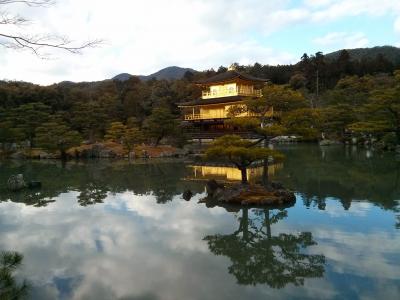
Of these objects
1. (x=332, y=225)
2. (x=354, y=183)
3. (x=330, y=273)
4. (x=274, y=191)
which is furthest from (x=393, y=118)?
(x=330, y=273)

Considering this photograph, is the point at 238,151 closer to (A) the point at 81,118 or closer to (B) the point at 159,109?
(B) the point at 159,109

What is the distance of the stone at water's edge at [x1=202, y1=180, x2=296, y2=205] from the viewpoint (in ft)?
37.0

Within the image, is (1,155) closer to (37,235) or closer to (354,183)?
(37,235)

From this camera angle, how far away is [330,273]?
19.5 ft

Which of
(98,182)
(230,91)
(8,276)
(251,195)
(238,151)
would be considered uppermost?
(230,91)

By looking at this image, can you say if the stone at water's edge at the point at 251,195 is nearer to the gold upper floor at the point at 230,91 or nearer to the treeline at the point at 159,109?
the treeline at the point at 159,109

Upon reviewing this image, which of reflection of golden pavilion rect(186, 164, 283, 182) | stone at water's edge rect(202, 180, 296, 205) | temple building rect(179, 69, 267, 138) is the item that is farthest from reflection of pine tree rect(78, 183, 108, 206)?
temple building rect(179, 69, 267, 138)

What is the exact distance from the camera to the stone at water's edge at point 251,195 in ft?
37.0

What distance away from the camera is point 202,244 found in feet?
25.5

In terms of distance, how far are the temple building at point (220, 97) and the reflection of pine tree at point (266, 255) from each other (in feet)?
69.6

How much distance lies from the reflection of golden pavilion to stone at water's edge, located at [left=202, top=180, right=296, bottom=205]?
3322mm

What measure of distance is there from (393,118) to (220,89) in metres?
13.5

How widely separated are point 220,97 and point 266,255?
25.3m

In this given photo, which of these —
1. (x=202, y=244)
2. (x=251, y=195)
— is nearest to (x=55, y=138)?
(x=251, y=195)
